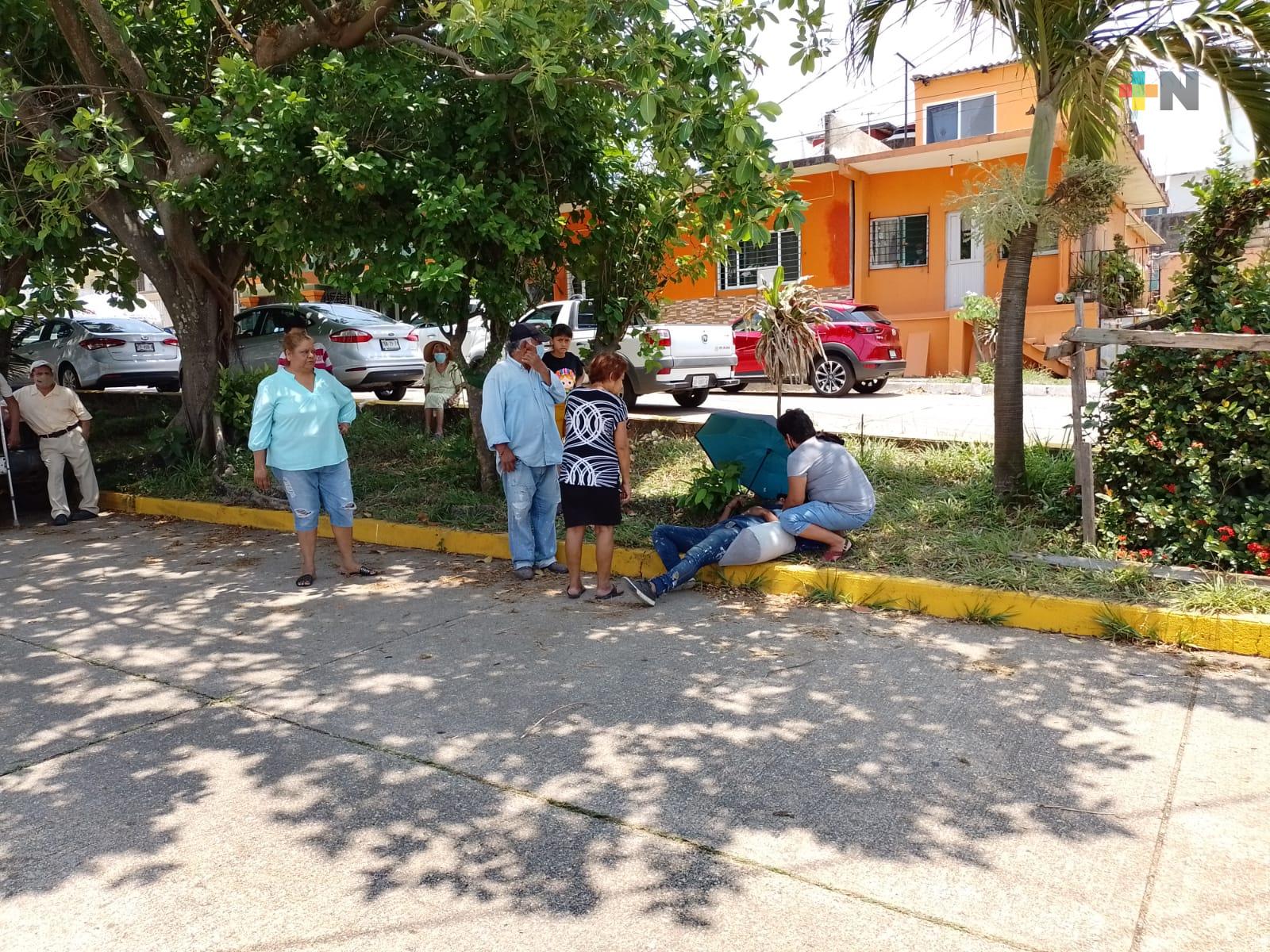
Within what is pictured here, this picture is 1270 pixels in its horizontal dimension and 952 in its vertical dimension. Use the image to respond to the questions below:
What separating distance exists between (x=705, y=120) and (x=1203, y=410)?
331 centimetres

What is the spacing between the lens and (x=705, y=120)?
5.85 m

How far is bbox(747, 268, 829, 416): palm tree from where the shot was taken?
812cm

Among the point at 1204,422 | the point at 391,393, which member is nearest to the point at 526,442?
the point at 1204,422

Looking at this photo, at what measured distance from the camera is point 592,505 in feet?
21.2

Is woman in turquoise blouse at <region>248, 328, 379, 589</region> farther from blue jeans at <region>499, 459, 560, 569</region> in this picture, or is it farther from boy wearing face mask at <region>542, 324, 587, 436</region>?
boy wearing face mask at <region>542, 324, 587, 436</region>

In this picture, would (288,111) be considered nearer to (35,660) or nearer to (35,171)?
(35,171)

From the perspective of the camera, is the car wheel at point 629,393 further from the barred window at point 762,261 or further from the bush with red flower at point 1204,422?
the barred window at point 762,261

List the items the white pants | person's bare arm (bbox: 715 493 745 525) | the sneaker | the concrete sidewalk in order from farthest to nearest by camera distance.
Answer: the white pants, person's bare arm (bbox: 715 493 745 525), the sneaker, the concrete sidewalk

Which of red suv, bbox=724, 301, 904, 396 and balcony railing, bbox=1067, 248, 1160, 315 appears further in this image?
balcony railing, bbox=1067, 248, 1160, 315

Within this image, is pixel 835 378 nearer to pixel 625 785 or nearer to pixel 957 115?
pixel 957 115

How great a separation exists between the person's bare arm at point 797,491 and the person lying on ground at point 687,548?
0.14 m

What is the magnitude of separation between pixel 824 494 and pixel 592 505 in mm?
1460

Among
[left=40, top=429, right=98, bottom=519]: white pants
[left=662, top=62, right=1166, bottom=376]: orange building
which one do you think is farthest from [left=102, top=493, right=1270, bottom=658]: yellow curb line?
[left=662, top=62, right=1166, bottom=376]: orange building

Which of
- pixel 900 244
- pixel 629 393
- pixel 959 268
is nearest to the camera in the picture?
pixel 629 393
